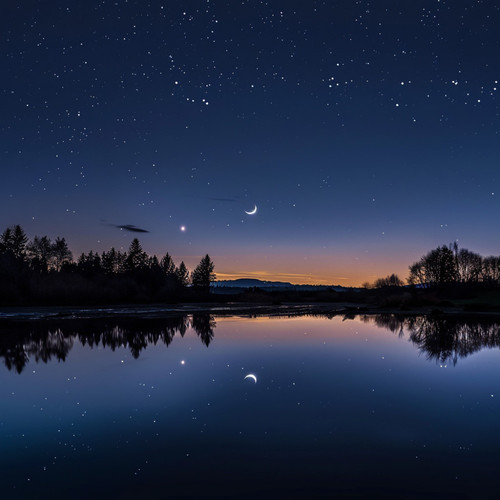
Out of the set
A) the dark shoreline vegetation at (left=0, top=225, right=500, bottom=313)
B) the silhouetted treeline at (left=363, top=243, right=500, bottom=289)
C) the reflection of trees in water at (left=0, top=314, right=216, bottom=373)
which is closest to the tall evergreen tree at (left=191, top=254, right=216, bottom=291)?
the dark shoreline vegetation at (left=0, top=225, right=500, bottom=313)

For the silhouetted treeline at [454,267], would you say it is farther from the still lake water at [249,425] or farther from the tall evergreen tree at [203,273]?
the still lake water at [249,425]

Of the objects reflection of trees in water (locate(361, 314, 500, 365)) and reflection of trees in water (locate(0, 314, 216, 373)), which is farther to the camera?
reflection of trees in water (locate(361, 314, 500, 365))

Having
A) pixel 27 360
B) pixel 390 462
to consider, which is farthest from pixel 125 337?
pixel 390 462

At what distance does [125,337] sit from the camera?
20.4m

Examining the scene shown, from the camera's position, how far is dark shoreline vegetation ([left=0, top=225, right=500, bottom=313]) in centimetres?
→ 5359

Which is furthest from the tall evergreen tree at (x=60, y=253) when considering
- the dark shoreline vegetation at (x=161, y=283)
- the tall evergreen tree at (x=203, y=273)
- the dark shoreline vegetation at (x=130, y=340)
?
the dark shoreline vegetation at (x=130, y=340)

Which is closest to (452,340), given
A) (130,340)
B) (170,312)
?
(130,340)

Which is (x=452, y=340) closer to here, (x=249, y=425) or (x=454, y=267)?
(x=249, y=425)

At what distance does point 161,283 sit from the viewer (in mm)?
86812

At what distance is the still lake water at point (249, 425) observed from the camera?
5105mm

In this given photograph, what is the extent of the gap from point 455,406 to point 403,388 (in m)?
1.66

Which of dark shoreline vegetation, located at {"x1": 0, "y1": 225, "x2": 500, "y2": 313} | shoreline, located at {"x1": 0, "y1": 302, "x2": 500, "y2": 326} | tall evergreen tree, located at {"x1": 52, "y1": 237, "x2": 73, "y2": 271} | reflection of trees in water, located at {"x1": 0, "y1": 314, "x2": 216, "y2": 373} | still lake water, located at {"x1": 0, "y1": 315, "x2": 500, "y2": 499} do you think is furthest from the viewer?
tall evergreen tree, located at {"x1": 52, "y1": 237, "x2": 73, "y2": 271}

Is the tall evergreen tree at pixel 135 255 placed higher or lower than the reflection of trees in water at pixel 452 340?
higher

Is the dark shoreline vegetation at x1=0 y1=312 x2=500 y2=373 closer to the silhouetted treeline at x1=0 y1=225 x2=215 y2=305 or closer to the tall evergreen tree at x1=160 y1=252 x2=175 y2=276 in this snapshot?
the silhouetted treeline at x1=0 y1=225 x2=215 y2=305
